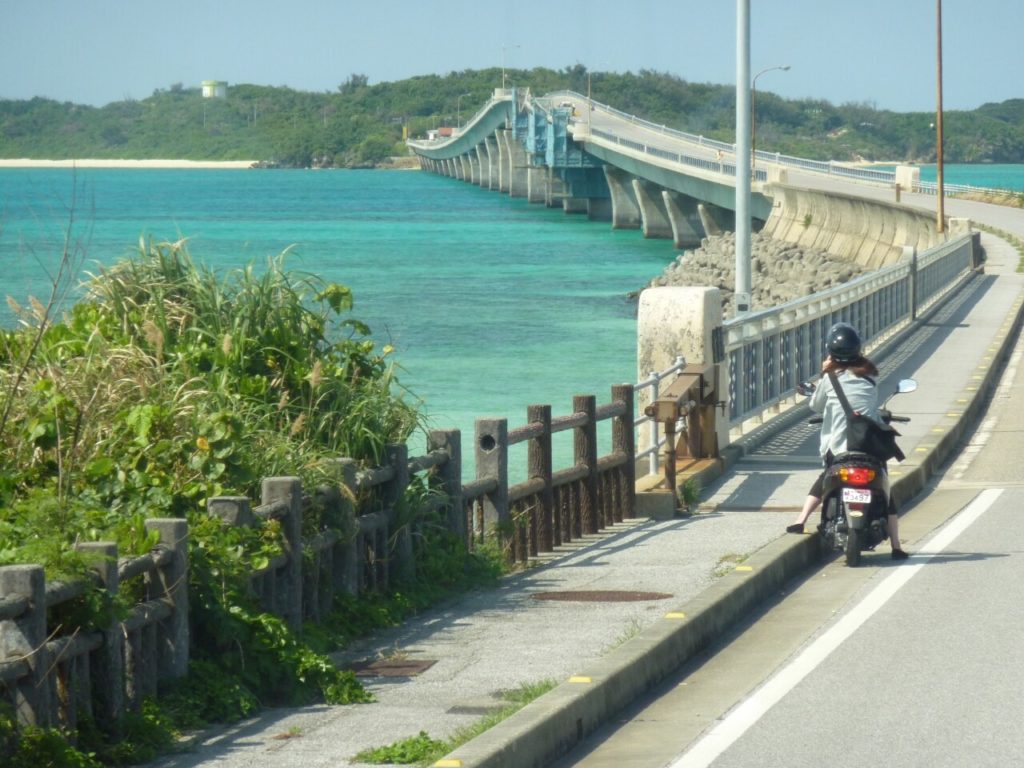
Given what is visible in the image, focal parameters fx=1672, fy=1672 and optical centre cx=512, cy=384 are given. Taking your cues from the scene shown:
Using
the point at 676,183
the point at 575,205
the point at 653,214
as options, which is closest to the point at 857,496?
the point at 676,183

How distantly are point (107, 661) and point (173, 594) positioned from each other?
1.89ft

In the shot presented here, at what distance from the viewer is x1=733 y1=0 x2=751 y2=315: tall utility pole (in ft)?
68.3

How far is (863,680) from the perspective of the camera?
7379mm

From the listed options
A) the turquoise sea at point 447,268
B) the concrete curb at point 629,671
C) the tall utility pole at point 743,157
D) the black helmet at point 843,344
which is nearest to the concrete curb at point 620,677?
the concrete curb at point 629,671

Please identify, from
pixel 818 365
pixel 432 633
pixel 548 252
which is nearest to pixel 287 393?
pixel 432 633

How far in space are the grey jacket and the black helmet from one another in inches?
4.3

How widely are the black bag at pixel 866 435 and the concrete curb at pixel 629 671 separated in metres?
0.67

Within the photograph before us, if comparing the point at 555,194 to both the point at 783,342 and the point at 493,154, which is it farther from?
the point at 783,342

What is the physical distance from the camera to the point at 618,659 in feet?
22.9

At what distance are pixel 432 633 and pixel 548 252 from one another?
296 ft

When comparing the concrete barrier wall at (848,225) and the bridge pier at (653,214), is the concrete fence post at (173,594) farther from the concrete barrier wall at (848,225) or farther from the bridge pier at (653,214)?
the bridge pier at (653,214)

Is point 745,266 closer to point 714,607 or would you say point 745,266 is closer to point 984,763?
point 714,607

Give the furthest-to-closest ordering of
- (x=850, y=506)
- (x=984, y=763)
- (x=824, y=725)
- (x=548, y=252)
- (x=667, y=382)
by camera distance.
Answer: (x=548, y=252) < (x=667, y=382) < (x=850, y=506) < (x=824, y=725) < (x=984, y=763)

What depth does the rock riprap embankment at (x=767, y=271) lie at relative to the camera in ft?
175
